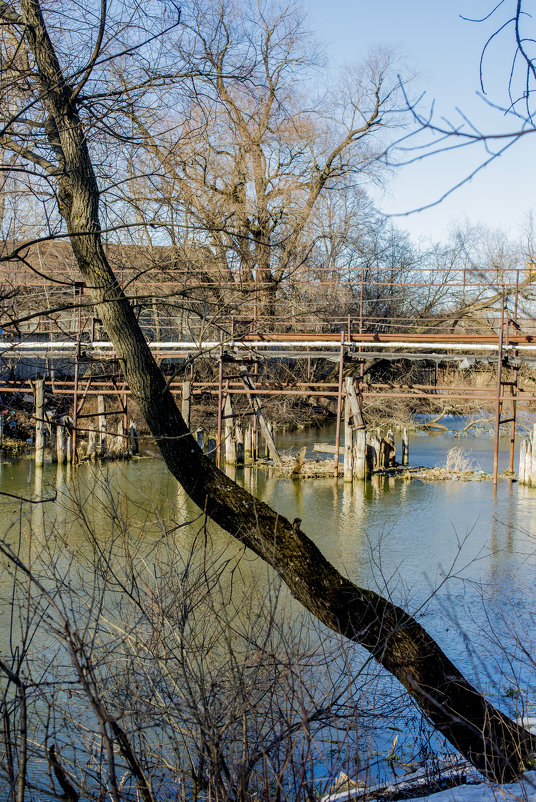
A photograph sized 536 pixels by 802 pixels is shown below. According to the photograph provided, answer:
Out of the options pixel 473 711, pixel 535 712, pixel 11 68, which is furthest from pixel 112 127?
pixel 535 712

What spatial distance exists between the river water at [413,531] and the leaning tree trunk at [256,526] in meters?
0.32

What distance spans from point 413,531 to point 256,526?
6194mm

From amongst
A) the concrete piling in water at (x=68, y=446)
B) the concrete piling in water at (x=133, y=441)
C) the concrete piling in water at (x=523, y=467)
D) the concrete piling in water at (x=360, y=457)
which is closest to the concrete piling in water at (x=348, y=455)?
the concrete piling in water at (x=360, y=457)

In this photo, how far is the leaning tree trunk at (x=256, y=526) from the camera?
4.35 m

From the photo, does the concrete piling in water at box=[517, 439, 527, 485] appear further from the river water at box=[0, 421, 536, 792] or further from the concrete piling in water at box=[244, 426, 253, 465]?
the concrete piling in water at box=[244, 426, 253, 465]

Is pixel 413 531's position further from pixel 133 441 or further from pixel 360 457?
pixel 133 441

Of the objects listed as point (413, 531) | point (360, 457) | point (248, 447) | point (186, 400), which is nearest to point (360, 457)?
point (360, 457)

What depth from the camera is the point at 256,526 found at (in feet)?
15.4

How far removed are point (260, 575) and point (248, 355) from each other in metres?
9.19

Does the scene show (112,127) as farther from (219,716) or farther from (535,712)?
(535,712)

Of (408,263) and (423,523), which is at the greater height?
(408,263)

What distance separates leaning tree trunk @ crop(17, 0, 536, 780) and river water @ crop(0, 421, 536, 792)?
32 cm

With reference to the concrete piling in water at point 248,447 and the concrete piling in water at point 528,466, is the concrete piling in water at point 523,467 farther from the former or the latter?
the concrete piling in water at point 248,447

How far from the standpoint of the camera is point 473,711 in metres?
4.40
